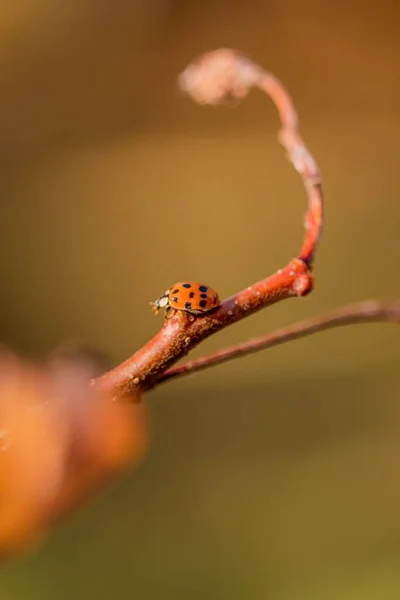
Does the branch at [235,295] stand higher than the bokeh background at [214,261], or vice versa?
the bokeh background at [214,261]

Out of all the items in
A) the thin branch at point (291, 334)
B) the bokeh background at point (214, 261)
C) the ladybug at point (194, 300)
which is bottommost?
the thin branch at point (291, 334)

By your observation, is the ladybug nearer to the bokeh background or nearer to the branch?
the branch

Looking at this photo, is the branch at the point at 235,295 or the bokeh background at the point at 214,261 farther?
the bokeh background at the point at 214,261

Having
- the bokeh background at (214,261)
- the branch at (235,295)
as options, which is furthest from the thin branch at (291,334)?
the bokeh background at (214,261)

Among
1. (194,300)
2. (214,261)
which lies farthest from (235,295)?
(214,261)

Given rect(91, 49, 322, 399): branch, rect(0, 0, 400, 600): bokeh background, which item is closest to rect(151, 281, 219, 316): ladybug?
rect(91, 49, 322, 399): branch

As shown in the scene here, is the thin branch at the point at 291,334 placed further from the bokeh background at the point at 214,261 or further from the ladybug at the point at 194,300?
the bokeh background at the point at 214,261
